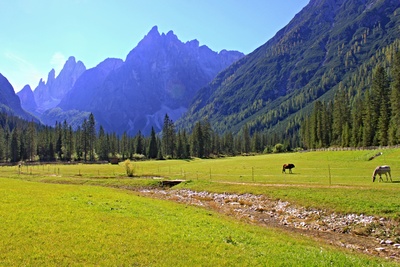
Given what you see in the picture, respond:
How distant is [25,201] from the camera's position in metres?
25.5

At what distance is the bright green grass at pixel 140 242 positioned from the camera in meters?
13.7

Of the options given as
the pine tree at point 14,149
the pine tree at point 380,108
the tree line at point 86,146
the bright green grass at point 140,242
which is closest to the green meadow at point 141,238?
the bright green grass at point 140,242

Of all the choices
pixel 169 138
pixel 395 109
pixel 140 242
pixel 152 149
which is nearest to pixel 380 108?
pixel 395 109

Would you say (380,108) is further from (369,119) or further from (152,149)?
(152,149)

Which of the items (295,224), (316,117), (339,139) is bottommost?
(295,224)

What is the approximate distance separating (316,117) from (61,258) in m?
146

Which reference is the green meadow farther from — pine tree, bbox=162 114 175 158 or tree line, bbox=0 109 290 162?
pine tree, bbox=162 114 175 158

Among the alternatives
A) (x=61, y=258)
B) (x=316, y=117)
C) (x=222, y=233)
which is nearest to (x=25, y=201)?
(x=61, y=258)

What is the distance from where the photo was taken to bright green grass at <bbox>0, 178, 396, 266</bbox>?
45.1 feet

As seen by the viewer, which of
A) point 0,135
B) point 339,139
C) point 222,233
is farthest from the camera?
point 0,135

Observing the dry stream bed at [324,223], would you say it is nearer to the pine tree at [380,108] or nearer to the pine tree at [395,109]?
the pine tree at [395,109]

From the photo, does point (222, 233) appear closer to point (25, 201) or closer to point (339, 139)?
point (25, 201)

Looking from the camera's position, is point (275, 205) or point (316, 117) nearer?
point (275, 205)

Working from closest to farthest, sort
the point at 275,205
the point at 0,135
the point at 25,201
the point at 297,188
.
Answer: the point at 25,201
the point at 275,205
the point at 297,188
the point at 0,135
